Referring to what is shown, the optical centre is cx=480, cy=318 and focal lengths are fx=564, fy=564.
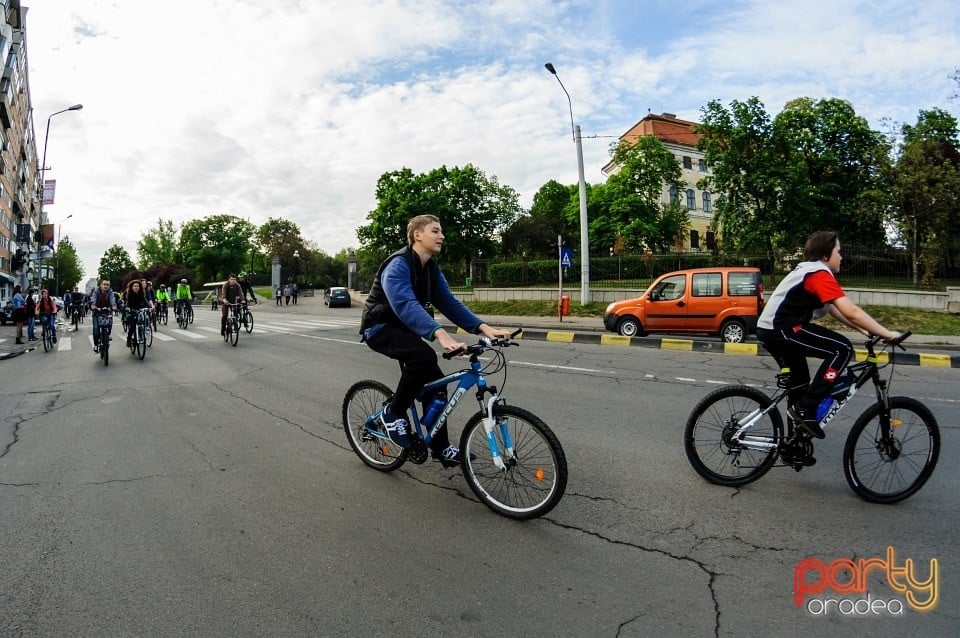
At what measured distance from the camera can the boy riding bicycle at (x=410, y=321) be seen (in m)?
3.57

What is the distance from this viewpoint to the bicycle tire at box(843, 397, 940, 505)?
3619 millimetres

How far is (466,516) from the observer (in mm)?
3480

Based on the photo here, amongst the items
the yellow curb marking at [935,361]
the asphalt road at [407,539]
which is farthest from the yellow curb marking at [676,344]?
the asphalt road at [407,539]

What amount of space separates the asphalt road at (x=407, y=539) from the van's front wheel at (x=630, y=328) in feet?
29.2

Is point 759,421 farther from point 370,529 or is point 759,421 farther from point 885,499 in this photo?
point 370,529

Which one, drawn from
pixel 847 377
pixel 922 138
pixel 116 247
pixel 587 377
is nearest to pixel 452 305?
pixel 847 377

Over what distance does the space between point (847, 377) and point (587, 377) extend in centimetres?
501

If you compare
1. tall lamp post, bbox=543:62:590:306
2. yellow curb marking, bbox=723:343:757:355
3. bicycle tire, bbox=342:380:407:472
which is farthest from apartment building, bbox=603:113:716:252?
bicycle tire, bbox=342:380:407:472

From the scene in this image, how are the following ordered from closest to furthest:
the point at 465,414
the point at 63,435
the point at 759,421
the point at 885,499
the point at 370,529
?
the point at 370,529
the point at 885,499
the point at 759,421
the point at 63,435
the point at 465,414

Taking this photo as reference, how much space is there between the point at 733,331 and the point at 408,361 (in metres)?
11.6

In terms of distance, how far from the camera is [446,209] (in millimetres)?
52375

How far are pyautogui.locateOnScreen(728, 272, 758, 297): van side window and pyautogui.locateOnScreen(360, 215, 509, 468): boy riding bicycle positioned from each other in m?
11.3

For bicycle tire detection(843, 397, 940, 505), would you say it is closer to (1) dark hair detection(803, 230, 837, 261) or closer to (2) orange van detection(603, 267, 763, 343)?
(1) dark hair detection(803, 230, 837, 261)

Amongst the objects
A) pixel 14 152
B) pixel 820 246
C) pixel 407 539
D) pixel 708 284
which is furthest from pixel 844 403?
pixel 14 152
